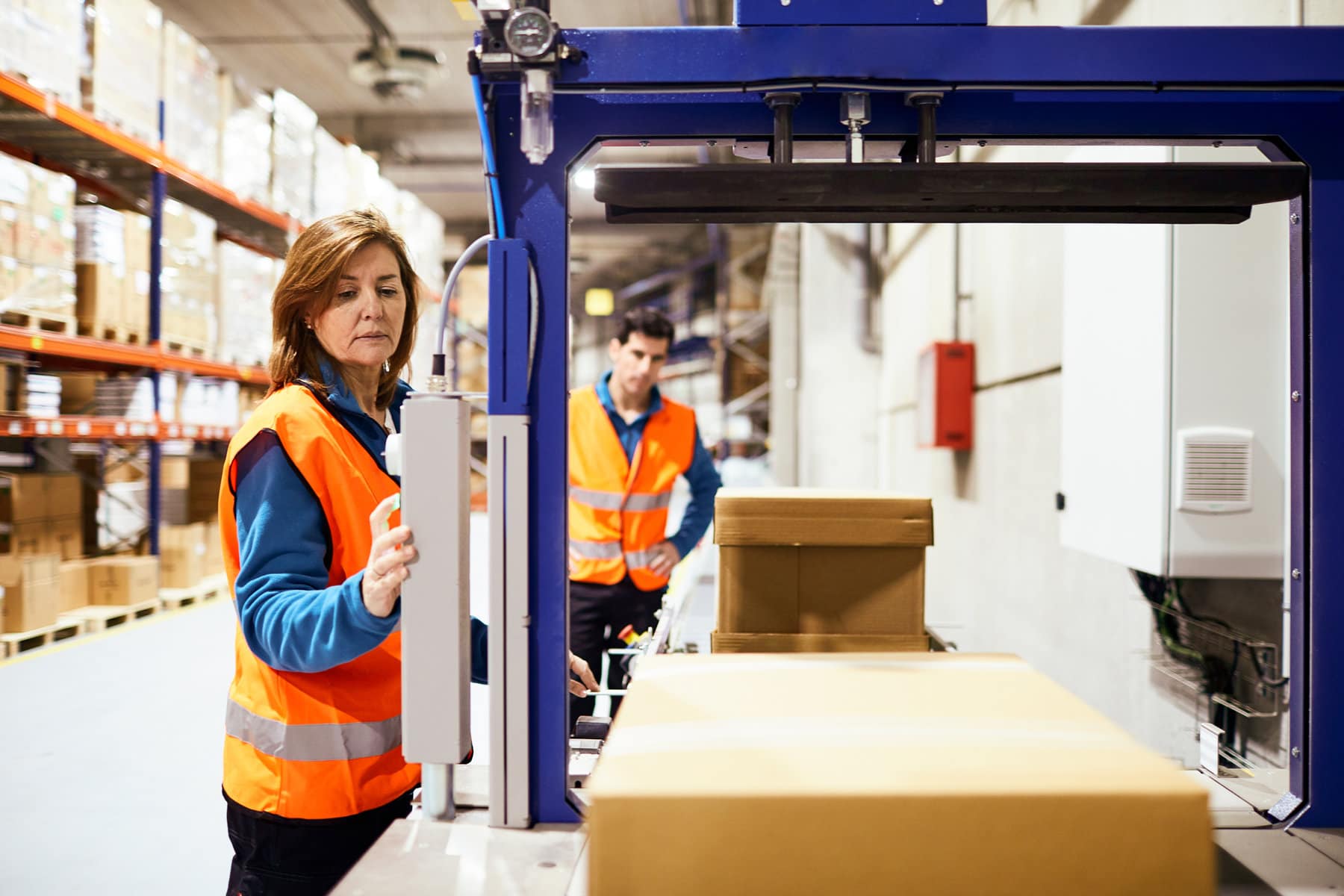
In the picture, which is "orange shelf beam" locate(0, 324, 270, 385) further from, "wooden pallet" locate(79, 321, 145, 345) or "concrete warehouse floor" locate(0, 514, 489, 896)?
"concrete warehouse floor" locate(0, 514, 489, 896)

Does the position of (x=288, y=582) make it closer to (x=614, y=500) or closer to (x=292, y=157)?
(x=614, y=500)

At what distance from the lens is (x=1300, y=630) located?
4.81ft

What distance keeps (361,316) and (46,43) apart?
14.9ft

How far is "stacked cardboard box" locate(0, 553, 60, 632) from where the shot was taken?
4996 millimetres

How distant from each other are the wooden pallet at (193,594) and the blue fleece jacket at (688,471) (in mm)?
4198

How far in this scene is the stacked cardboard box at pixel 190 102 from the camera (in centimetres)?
583

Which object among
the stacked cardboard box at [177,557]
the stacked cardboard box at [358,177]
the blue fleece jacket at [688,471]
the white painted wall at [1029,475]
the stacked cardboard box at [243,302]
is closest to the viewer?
the white painted wall at [1029,475]

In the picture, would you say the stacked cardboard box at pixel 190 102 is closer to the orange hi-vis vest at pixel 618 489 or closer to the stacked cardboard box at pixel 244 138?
the stacked cardboard box at pixel 244 138

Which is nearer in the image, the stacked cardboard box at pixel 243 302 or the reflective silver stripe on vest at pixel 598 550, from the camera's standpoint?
the reflective silver stripe on vest at pixel 598 550

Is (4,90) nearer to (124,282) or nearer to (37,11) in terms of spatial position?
(37,11)

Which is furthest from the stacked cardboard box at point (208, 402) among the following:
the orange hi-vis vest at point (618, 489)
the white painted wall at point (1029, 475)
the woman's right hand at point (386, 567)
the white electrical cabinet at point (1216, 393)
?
the white electrical cabinet at point (1216, 393)

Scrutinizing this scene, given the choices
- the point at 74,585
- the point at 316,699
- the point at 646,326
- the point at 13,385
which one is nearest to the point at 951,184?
the point at 316,699

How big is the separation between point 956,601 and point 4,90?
6597 millimetres

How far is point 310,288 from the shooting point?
1.69 metres
